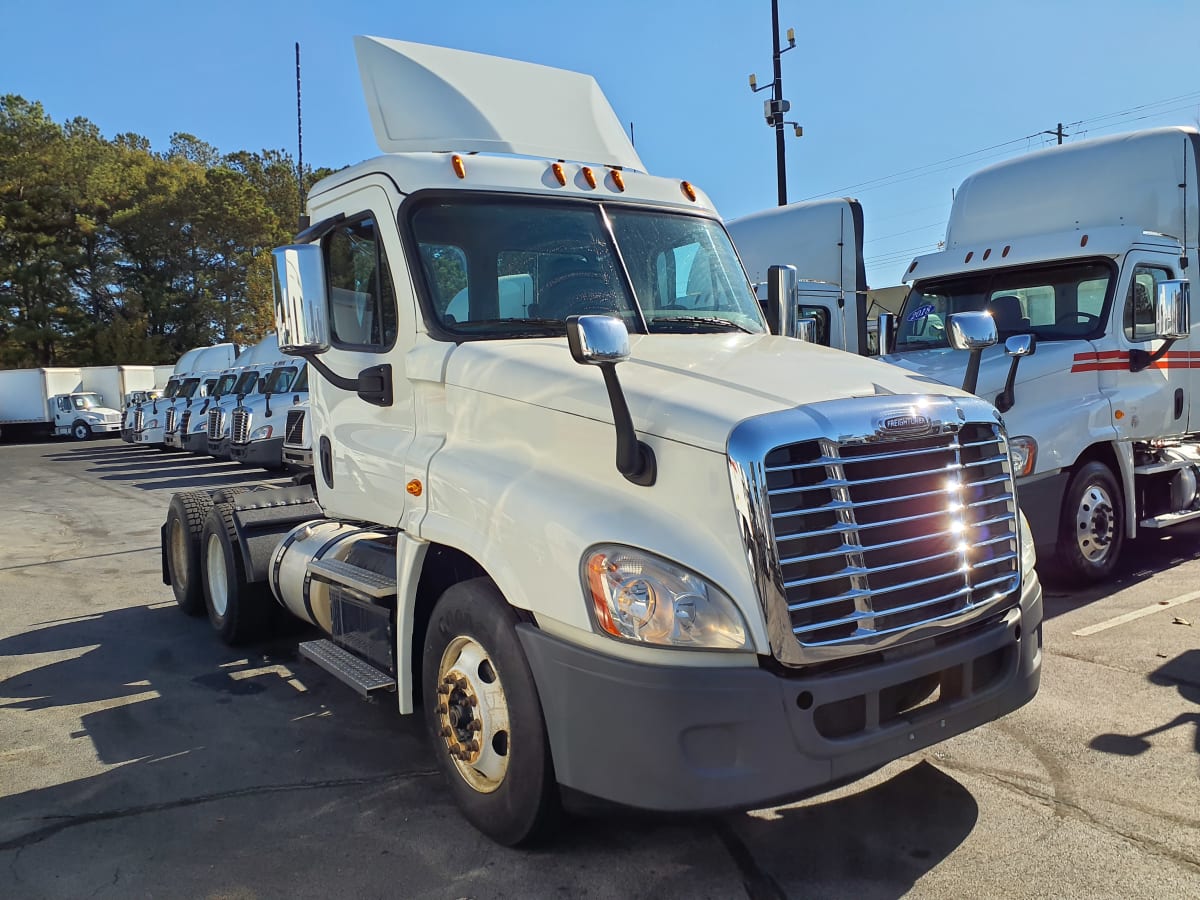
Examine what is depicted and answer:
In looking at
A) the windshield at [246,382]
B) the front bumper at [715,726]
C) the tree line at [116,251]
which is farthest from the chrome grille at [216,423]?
the tree line at [116,251]

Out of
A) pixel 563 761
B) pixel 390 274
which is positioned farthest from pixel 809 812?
pixel 390 274

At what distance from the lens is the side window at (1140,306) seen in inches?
300

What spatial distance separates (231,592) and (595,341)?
4.26 m

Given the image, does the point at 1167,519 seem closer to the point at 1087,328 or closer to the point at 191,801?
the point at 1087,328

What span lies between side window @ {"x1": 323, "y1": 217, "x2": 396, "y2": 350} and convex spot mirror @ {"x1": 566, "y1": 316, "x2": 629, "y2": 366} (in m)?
1.51

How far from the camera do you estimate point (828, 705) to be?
2965 millimetres

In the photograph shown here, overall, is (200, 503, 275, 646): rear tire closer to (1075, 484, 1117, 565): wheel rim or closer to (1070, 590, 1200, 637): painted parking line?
(1070, 590, 1200, 637): painted parking line

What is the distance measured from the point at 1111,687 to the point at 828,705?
292 cm

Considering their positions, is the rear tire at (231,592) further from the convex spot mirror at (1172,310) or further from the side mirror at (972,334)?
the convex spot mirror at (1172,310)

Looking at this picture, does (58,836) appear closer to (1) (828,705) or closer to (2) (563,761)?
(2) (563,761)

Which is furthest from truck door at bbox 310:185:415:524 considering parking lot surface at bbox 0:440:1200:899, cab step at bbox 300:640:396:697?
parking lot surface at bbox 0:440:1200:899

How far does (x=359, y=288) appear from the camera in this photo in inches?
178

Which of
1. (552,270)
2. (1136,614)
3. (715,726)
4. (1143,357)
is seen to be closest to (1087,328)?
(1143,357)

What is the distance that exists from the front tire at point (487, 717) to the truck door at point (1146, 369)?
19.9 ft
